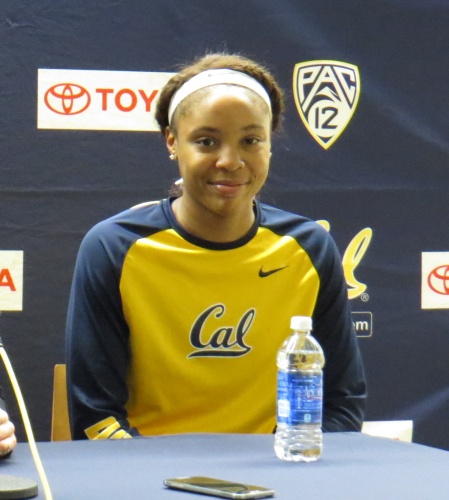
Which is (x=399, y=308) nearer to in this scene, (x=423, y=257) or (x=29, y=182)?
(x=423, y=257)

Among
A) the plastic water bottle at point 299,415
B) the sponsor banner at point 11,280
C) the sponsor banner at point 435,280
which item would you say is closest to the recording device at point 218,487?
the plastic water bottle at point 299,415

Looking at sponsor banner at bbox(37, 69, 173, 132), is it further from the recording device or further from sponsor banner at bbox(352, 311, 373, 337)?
the recording device

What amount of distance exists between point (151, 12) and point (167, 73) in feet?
0.53

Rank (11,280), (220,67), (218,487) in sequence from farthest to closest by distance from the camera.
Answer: (11,280) < (220,67) < (218,487)

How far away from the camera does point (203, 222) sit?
6.11 ft

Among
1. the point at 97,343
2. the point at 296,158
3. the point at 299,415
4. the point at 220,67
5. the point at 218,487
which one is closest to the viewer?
the point at 218,487

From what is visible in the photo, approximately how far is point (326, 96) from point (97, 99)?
609 mm

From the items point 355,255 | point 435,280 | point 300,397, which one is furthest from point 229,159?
→ point 435,280

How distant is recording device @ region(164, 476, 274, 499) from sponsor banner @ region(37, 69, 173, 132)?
1.41m

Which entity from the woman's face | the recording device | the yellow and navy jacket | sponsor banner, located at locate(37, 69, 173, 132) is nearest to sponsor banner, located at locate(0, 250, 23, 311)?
sponsor banner, located at locate(37, 69, 173, 132)

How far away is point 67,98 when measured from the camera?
7.70 ft

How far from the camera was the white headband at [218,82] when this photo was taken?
183cm

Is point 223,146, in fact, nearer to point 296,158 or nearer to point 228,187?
point 228,187

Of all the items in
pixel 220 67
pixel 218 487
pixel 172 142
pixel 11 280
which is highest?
pixel 220 67
